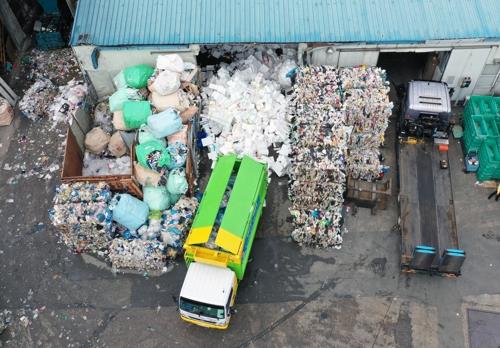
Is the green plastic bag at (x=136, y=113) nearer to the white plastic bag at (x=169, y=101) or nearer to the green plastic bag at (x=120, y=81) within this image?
the white plastic bag at (x=169, y=101)

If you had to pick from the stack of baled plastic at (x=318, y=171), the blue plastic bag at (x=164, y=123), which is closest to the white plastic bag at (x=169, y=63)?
the blue plastic bag at (x=164, y=123)

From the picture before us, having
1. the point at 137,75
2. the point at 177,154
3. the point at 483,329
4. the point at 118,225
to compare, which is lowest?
the point at 483,329

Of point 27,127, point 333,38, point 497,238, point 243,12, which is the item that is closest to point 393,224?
point 497,238

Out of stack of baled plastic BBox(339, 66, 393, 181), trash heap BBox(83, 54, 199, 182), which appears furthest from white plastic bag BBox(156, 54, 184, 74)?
stack of baled plastic BBox(339, 66, 393, 181)

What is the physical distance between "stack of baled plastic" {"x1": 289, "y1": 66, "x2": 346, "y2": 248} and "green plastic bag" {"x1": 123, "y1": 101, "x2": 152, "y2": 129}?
5.02 meters

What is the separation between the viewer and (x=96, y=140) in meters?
15.8

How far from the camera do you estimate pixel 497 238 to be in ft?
46.7

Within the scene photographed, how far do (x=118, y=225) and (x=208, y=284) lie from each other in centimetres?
395

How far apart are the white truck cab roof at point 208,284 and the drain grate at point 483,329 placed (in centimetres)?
687

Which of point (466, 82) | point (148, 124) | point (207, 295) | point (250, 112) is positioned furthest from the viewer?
point (466, 82)

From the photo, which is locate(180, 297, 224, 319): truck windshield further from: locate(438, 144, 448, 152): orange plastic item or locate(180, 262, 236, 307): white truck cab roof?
locate(438, 144, 448, 152): orange plastic item


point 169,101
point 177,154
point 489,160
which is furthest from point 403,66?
point 177,154

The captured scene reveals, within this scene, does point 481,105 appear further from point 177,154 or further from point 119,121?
point 119,121

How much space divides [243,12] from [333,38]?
11.1ft
